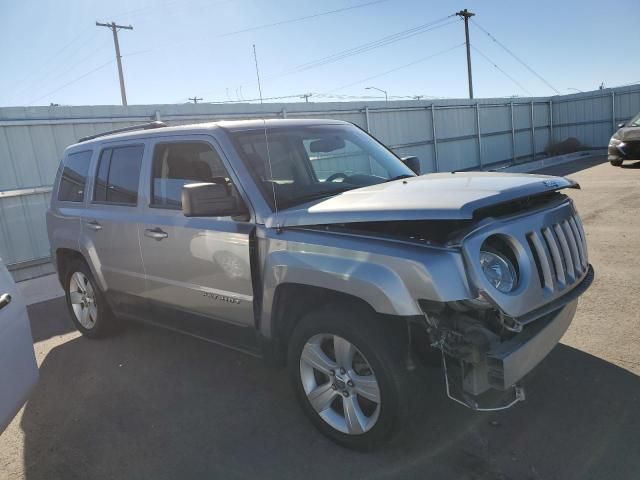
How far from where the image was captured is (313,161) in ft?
13.1

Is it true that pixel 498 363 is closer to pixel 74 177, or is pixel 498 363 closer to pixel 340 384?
pixel 340 384

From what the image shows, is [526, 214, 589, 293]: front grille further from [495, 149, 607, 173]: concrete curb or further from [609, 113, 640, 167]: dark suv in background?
[495, 149, 607, 173]: concrete curb

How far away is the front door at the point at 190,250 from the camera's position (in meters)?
3.49

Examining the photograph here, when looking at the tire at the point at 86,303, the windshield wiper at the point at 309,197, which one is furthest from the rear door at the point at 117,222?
the windshield wiper at the point at 309,197

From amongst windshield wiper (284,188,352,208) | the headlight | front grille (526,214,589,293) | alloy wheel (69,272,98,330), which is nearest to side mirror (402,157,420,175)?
windshield wiper (284,188,352,208)

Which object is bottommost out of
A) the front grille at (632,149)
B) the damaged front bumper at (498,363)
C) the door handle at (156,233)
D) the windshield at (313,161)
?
the front grille at (632,149)

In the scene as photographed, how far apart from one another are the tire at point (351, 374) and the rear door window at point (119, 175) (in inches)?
83.6

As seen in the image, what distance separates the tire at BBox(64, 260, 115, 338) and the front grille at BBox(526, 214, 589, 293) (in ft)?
13.1

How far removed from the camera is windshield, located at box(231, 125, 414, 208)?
3512 millimetres

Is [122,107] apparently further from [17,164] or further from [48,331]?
[48,331]

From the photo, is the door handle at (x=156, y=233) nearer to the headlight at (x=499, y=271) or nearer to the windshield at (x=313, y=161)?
the windshield at (x=313, y=161)

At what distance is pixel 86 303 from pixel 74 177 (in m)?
1.29

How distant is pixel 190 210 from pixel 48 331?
3.80m

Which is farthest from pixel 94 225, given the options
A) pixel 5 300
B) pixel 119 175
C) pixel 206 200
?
pixel 206 200
